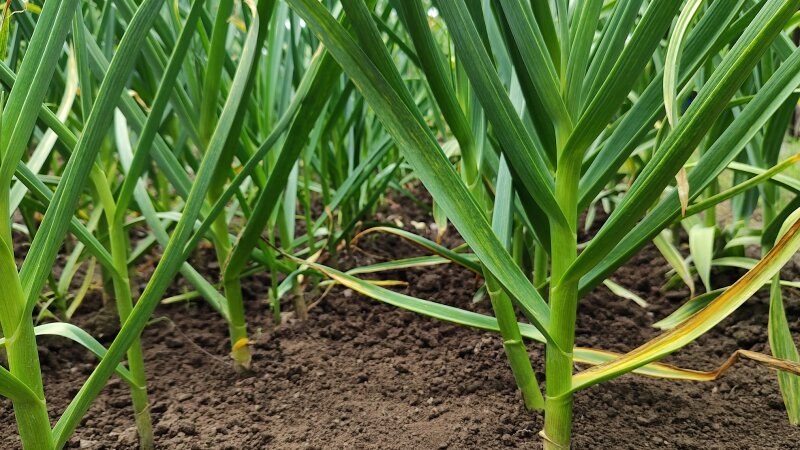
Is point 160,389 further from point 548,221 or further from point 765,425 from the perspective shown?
point 765,425

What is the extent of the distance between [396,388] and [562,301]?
360 mm

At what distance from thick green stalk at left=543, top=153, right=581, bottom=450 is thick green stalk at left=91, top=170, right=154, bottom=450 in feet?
1.53

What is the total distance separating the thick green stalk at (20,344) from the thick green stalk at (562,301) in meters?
0.45

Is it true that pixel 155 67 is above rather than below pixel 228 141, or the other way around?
above

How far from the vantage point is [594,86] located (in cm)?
62

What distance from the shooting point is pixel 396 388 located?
93 cm

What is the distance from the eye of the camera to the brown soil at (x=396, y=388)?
80 cm

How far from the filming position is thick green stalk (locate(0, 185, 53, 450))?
1.96 feet

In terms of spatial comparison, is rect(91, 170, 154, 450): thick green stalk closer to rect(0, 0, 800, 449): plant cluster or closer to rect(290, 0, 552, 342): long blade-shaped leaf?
rect(0, 0, 800, 449): plant cluster

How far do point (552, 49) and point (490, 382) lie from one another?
0.44m

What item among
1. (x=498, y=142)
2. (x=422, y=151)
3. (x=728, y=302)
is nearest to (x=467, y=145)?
(x=498, y=142)

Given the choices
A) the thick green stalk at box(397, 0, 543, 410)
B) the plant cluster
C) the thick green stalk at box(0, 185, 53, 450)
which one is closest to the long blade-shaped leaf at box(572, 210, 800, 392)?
the plant cluster

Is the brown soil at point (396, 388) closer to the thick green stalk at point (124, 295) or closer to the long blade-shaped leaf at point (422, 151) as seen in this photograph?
the thick green stalk at point (124, 295)

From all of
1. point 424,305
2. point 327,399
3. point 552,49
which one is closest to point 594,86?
point 552,49
